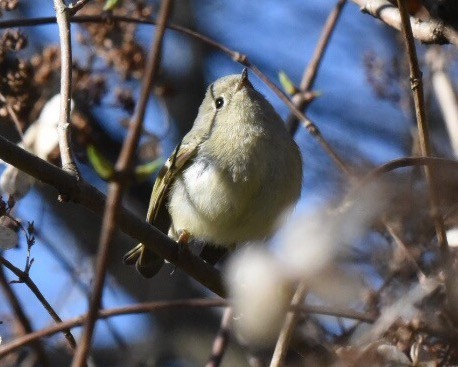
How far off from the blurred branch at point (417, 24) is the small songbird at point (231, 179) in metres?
0.94

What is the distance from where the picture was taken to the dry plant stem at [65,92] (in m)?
1.93

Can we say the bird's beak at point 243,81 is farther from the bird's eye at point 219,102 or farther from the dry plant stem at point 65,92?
the dry plant stem at point 65,92

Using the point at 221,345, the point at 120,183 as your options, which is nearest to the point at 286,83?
the point at 221,345

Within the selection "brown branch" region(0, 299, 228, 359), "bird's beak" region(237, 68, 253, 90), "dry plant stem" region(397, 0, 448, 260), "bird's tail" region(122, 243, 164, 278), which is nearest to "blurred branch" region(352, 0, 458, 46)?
"dry plant stem" region(397, 0, 448, 260)

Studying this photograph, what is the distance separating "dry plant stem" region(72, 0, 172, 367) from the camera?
0.96 m

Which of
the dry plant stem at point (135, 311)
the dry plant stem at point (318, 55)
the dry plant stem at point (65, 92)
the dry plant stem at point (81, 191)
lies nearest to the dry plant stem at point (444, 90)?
the dry plant stem at point (318, 55)

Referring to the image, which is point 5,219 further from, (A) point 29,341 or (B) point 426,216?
(B) point 426,216

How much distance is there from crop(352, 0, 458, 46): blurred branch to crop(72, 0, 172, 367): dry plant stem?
945mm

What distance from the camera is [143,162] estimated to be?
3893 mm

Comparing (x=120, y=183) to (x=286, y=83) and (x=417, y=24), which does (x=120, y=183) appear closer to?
(x=417, y=24)

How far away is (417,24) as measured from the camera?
2068 mm

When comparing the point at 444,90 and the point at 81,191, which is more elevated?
the point at 444,90

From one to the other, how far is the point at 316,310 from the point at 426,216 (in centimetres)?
32

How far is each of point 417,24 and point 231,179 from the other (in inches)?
43.4
